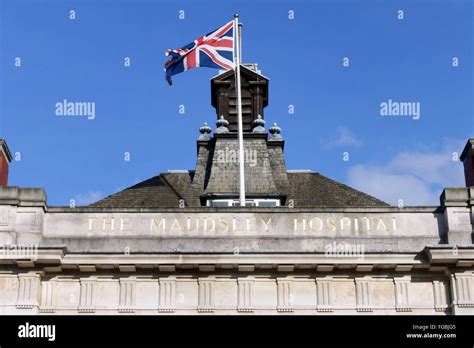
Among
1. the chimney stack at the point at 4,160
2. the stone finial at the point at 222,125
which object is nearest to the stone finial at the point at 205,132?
the stone finial at the point at 222,125

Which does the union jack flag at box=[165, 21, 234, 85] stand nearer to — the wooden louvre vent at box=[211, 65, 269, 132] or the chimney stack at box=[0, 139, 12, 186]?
the chimney stack at box=[0, 139, 12, 186]

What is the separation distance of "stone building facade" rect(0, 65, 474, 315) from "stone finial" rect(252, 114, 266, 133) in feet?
37.6

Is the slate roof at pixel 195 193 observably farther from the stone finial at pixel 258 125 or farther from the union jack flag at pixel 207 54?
the union jack flag at pixel 207 54

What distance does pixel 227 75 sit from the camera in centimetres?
4181

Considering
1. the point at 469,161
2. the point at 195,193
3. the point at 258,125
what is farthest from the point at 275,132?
the point at 469,161

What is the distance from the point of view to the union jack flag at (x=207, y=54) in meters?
32.8

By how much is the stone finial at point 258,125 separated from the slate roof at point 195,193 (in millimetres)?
2296

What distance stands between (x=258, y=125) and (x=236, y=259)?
14.0m

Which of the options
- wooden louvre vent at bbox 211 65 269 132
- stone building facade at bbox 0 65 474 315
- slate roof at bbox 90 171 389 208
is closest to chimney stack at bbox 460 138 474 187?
slate roof at bbox 90 171 389 208
